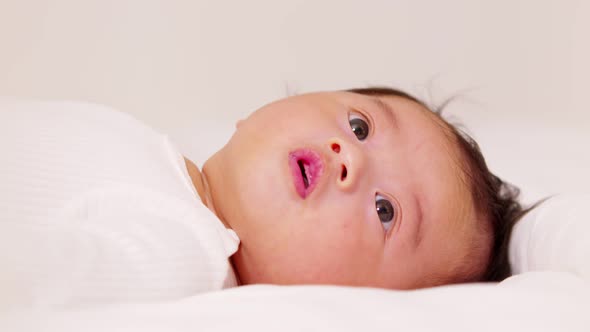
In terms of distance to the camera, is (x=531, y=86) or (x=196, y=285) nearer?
(x=196, y=285)

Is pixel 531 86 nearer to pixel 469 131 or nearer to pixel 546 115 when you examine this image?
pixel 546 115

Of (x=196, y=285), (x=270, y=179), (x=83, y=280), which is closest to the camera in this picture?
(x=83, y=280)

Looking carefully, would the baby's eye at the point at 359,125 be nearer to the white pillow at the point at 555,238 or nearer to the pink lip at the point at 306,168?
the pink lip at the point at 306,168

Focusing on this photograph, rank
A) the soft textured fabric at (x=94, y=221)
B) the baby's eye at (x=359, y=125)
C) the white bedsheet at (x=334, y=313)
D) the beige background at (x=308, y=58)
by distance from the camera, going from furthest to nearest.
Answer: the beige background at (x=308, y=58) < the baby's eye at (x=359, y=125) < the soft textured fabric at (x=94, y=221) < the white bedsheet at (x=334, y=313)

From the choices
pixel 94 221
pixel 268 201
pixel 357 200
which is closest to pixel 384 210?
pixel 357 200

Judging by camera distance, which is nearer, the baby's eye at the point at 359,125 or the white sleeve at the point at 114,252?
the white sleeve at the point at 114,252

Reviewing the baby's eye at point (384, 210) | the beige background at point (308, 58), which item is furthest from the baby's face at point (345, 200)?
the beige background at point (308, 58)

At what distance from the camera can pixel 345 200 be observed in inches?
36.8

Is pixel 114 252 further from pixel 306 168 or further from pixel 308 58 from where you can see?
pixel 308 58

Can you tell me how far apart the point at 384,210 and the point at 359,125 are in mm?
144

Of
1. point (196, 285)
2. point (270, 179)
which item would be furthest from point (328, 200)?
point (196, 285)

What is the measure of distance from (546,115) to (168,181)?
1104mm

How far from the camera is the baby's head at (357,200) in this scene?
929 mm

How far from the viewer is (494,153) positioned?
5.14 ft
